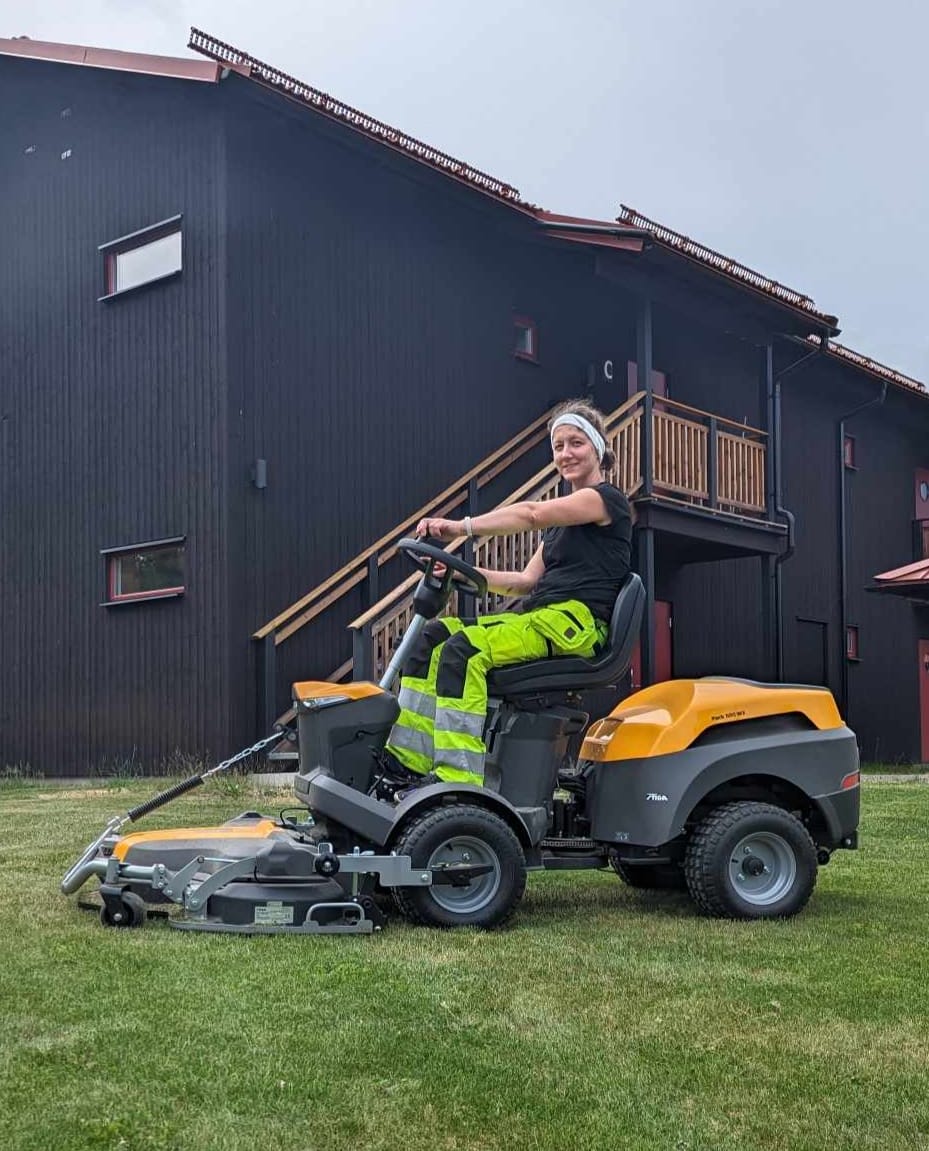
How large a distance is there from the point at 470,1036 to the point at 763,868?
2.05m

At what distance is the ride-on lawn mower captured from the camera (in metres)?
4.24

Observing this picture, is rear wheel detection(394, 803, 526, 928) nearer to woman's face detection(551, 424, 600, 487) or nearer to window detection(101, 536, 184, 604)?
woman's face detection(551, 424, 600, 487)

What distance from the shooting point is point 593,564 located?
4.88 meters

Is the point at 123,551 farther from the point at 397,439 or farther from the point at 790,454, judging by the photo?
the point at 790,454

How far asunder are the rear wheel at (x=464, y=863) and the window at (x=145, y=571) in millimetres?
8313

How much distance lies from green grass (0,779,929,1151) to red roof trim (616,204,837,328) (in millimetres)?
10530

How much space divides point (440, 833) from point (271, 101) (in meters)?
9.55

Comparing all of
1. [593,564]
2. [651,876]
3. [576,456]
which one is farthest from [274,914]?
[576,456]

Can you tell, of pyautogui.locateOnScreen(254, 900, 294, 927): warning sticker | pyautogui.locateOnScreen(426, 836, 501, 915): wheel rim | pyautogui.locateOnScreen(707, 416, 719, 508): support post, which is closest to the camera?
pyautogui.locateOnScreen(254, 900, 294, 927): warning sticker

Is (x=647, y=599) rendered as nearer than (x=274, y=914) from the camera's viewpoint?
No

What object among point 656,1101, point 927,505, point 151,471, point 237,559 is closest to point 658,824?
point 656,1101

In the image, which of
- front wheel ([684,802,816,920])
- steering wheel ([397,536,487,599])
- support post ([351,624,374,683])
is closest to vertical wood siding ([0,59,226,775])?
support post ([351,624,374,683])

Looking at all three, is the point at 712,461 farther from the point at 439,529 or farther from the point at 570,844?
the point at 439,529

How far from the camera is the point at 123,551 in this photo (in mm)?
13133
